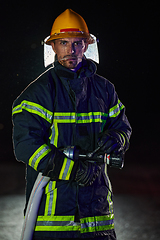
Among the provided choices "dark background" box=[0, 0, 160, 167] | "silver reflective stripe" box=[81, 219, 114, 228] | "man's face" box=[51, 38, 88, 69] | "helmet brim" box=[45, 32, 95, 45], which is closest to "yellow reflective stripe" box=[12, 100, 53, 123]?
"man's face" box=[51, 38, 88, 69]

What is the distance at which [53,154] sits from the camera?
1.73 metres

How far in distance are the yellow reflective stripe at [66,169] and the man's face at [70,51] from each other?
61 cm

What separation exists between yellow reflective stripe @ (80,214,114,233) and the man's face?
87 cm

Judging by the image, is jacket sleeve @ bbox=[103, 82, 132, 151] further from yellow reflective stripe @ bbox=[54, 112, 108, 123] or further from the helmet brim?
the helmet brim

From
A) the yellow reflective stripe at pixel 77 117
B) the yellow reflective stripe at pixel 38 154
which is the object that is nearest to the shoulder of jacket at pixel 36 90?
the yellow reflective stripe at pixel 77 117

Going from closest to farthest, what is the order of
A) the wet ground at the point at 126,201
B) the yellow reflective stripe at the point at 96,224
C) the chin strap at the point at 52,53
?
the yellow reflective stripe at the point at 96,224 → the chin strap at the point at 52,53 → the wet ground at the point at 126,201

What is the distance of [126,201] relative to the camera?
15.0ft

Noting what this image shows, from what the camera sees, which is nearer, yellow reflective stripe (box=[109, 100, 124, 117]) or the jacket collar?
the jacket collar

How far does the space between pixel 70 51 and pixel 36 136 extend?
1.83 ft

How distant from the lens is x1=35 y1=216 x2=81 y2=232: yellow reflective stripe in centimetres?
183

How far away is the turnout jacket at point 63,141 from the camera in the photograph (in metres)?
1.78

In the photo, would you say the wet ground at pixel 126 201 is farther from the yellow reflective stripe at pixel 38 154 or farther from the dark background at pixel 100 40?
the yellow reflective stripe at pixel 38 154

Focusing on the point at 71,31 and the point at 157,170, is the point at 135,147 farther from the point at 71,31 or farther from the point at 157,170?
the point at 71,31

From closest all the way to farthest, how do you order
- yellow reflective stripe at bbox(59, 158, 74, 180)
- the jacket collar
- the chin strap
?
yellow reflective stripe at bbox(59, 158, 74, 180), the jacket collar, the chin strap
